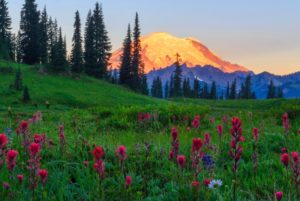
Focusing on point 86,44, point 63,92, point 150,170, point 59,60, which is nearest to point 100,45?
point 86,44

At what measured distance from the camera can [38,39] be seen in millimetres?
90000

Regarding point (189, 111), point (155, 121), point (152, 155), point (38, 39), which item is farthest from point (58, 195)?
point (38, 39)

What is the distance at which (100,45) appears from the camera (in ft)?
304

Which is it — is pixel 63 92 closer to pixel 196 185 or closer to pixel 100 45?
pixel 100 45

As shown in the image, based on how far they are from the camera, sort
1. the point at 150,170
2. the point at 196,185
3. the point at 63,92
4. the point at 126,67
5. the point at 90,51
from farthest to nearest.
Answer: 1. the point at 126,67
2. the point at 90,51
3. the point at 63,92
4. the point at 150,170
5. the point at 196,185

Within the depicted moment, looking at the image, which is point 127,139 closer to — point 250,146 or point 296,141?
point 250,146

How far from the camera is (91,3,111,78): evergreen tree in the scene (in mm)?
89312

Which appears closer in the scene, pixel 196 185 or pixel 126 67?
pixel 196 185

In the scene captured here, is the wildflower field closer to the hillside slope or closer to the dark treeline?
the hillside slope

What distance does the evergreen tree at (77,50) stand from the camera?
261 feet

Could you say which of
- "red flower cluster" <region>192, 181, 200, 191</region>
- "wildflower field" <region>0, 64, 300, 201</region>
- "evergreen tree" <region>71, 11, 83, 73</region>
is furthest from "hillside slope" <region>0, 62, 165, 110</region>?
"red flower cluster" <region>192, 181, 200, 191</region>

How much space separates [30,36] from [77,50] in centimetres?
1499

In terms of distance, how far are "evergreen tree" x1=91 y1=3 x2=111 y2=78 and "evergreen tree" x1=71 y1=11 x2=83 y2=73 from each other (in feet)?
12.8

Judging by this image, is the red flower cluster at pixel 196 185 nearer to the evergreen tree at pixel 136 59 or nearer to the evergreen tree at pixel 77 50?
the evergreen tree at pixel 77 50
